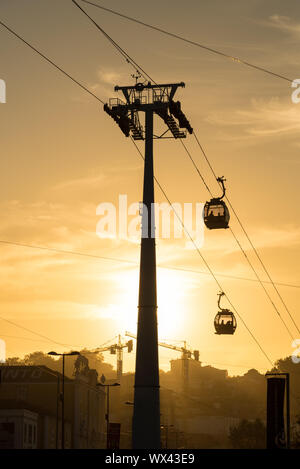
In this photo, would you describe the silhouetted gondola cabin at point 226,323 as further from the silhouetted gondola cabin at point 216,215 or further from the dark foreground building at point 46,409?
the dark foreground building at point 46,409

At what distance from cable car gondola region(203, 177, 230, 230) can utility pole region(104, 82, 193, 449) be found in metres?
6.51

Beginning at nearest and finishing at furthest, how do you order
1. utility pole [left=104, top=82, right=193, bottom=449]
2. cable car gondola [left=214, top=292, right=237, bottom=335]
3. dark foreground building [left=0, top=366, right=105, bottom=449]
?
utility pole [left=104, top=82, right=193, bottom=449]
cable car gondola [left=214, top=292, right=237, bottom=335]
dark foreground building [left=0, top=366, right=105, bottom=449]

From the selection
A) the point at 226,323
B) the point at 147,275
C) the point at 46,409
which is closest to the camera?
the point at 147,275

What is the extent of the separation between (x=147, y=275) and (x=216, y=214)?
413 inches

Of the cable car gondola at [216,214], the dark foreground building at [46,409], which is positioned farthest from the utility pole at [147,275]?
the dark foreground building at [46,409]

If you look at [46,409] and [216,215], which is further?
[46,409]

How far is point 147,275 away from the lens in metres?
47.4

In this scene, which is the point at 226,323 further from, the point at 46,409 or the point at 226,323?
Answer: the point at 46,409

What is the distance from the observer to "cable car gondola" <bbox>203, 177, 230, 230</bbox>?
56.1 meters

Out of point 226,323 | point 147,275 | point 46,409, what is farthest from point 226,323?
point 46,409

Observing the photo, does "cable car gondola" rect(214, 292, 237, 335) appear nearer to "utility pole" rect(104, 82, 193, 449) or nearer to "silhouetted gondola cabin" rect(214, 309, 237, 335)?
"silhouetted gondola cabin" rect(214, 309, 237, 335)

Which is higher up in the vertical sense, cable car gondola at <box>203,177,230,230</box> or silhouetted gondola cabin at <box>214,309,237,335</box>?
cable car gondola at <box>203,177,230,230</box>

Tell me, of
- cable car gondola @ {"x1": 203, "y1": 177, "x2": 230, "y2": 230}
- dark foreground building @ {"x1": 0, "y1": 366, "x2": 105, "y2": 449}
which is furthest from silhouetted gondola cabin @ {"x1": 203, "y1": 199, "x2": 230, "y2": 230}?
dark foreground building @ {"x1": 0, "y1": 366, "x2": 105, "y2": 449}
